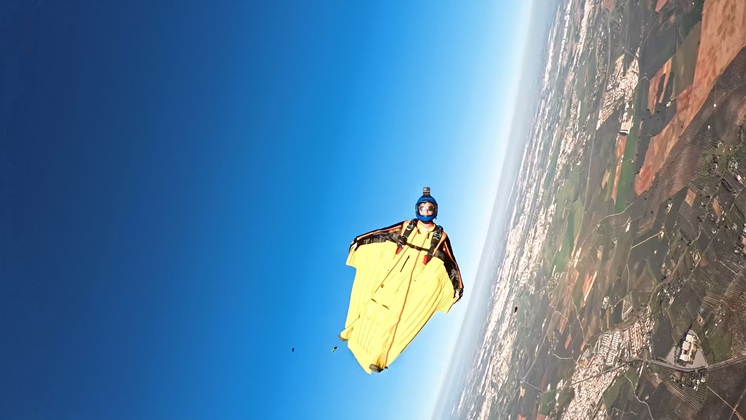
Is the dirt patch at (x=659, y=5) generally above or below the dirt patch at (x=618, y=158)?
above

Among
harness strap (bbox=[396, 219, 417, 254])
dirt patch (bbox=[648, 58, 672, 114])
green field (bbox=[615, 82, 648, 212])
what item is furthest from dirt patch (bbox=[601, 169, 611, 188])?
harness strap (bbox=[396, 219, 417, 254])

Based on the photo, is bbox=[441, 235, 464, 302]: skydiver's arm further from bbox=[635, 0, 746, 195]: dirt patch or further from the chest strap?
bbox=[635, 0, 746, 195]: dirt patch

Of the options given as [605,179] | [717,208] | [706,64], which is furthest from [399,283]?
[605,179]

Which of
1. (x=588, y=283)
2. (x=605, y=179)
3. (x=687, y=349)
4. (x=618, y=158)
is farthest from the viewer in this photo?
(x=605, y=179)

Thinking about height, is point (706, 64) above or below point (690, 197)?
above

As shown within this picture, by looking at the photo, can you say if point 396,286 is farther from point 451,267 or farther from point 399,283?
point 451,267

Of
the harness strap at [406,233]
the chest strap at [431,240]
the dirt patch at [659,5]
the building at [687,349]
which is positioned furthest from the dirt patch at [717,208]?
the dirt patch at [659,5]

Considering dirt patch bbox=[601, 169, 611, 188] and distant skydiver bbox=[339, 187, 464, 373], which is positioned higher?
dirt patch bbox=[601, 169, 611, 188]

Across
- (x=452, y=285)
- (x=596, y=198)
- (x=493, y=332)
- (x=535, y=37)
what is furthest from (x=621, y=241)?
(x=535, y=37)

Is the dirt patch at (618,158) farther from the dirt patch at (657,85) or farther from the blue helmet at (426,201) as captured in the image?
the blue helmet at (426,201)
